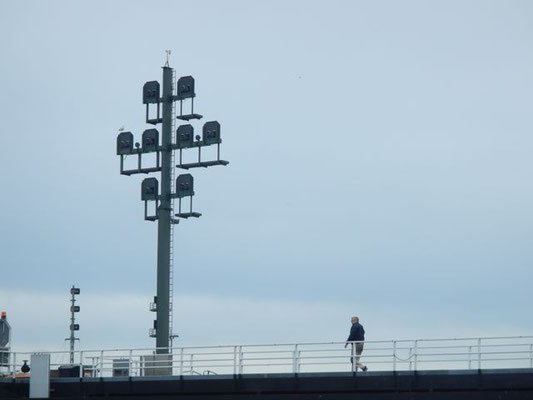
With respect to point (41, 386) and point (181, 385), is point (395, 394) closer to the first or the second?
point (181, 385)

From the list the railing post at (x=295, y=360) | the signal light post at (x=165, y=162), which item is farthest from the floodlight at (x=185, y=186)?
the railing post at (x=295, y=360)

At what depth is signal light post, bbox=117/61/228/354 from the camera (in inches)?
2404

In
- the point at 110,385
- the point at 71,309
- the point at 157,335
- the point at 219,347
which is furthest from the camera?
the point at 71,309

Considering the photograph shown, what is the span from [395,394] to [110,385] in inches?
430

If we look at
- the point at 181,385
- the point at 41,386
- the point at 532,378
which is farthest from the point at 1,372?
the point at 532,378

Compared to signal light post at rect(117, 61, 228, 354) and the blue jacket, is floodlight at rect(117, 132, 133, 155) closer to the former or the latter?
signal light post at rect(117, 61, 228, 354)

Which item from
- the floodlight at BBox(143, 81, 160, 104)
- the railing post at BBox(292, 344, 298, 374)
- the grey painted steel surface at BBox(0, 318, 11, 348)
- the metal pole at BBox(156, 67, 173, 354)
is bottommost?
the railing post at BBox(292, 344, 298, 374)

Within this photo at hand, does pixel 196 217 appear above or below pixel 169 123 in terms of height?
below

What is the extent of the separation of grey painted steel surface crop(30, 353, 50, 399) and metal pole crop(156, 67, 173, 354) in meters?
9.88

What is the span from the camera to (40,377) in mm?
50562

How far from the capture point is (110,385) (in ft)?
163

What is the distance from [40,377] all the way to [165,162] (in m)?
14.9

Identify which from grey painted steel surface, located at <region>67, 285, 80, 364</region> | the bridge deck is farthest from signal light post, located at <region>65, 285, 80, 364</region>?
the bridge deck

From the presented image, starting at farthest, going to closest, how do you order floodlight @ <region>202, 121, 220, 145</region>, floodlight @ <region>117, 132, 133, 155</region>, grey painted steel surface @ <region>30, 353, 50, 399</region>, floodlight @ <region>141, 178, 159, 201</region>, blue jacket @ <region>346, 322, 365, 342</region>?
floodlight @ <region>117, 132, 133, 155</region>, floodlight @ <region>141, 178, 159, 201</region>, floodlight @ <region>202, 121, 220, 145</region>, grey painted steel surface @ <region>30, 353, 50, 399</region>, blue jacket @ <region>346, 322, 365, 342</region>
